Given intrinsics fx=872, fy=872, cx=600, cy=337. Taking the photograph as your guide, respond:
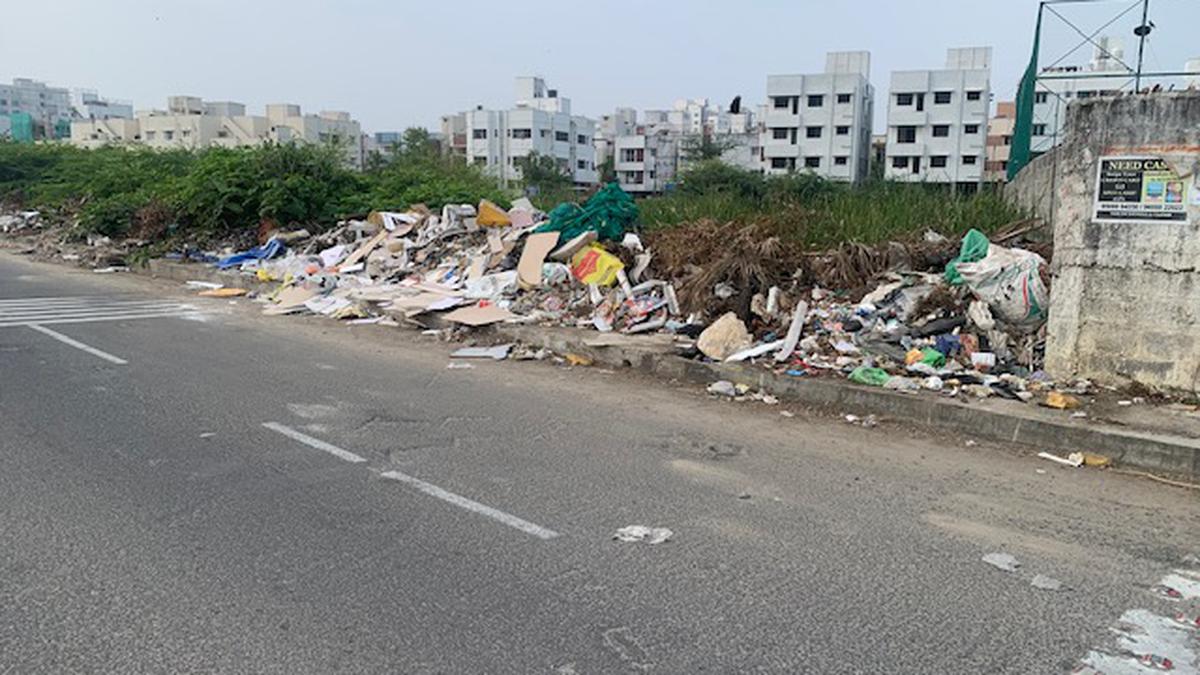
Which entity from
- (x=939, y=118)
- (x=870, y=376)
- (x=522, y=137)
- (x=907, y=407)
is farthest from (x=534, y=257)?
(x=522, y=137)

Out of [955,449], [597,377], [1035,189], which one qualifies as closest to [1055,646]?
[955,449]

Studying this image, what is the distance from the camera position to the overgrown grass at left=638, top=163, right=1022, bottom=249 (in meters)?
10.7

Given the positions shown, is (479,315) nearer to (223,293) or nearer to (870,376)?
(870,376)

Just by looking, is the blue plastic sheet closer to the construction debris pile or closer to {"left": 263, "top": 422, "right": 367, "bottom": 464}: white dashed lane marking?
the construction debris pile

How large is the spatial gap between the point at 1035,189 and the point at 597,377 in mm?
6108

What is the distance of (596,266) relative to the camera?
11.7 meters

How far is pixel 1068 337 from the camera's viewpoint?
7.34 m

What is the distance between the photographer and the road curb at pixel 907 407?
19.2ft

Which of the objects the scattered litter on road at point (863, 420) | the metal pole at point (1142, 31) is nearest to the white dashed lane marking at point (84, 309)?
the scattered litter on road at point (863, 420)

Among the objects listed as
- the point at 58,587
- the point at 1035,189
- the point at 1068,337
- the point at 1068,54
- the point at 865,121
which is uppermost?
the point at 865,121

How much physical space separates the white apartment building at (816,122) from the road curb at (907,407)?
73900 mm

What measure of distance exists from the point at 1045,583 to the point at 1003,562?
9.7 inches

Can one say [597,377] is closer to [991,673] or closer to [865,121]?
[991,673]

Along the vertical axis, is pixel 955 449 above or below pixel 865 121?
below
